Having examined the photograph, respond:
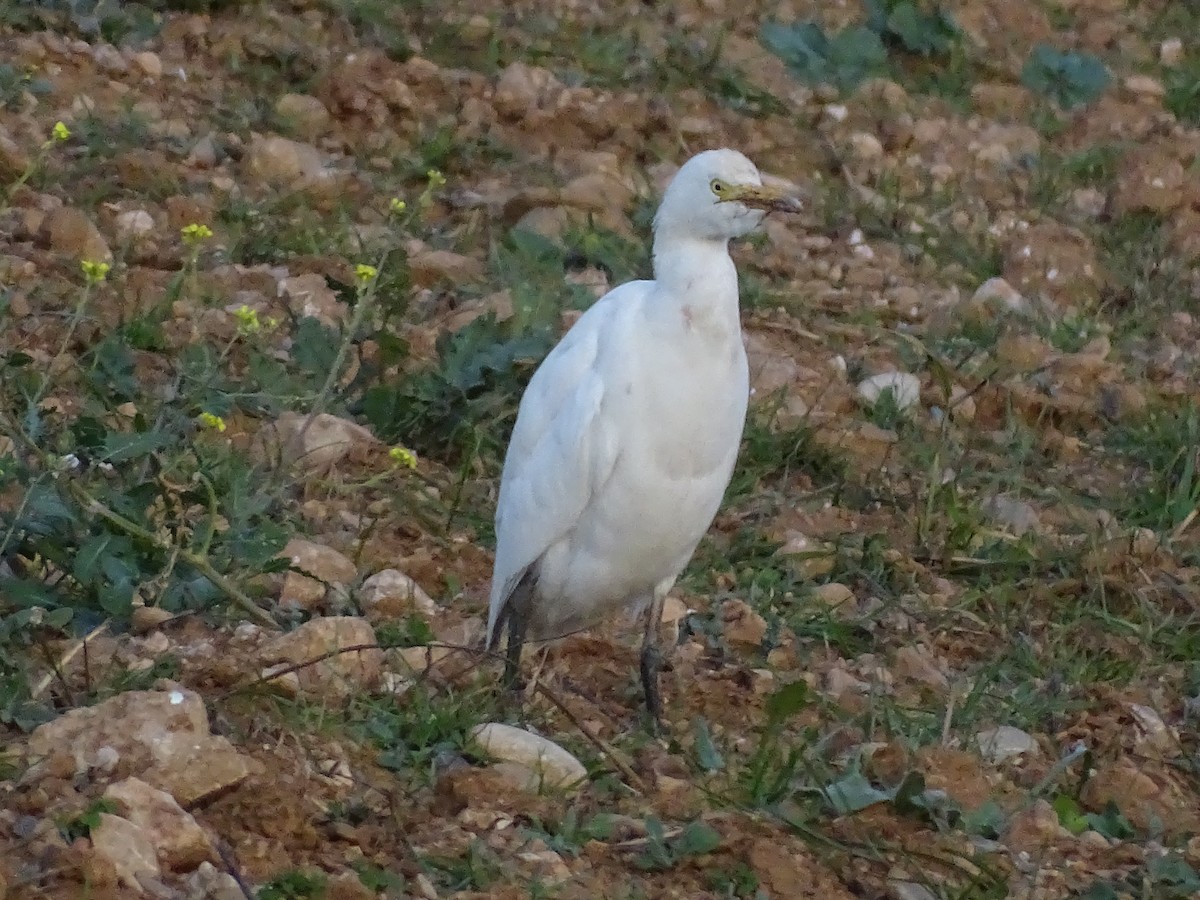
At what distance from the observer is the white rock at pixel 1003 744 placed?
405 centimetres

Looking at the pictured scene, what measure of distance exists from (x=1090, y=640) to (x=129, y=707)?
8.33ft

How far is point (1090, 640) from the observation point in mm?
4824

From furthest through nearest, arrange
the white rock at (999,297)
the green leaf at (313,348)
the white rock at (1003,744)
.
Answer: the white rock at (999,297)
the green leaf at (313,348)
the white rock at (1003,744)

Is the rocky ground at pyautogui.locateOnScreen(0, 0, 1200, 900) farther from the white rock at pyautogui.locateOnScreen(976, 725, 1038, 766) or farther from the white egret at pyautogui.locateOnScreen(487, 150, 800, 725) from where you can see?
the white egret at pyautogui.locateOnScreen(487, 150, 800, 725)

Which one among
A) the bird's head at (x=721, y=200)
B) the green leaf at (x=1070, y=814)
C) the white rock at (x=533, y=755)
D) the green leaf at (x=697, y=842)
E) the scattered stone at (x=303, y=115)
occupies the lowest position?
the green leaf at (x=1070, y=814)

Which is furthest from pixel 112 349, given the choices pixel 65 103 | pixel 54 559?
pixel 65 103

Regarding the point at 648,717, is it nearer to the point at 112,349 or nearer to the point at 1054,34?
the point at 112,349

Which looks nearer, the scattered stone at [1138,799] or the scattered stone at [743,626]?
the scattered stone at [1138,799]

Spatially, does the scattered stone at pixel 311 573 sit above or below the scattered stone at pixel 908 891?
below

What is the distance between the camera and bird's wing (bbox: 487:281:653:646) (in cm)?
410

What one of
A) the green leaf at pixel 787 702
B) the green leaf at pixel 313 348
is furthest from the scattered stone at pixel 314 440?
the green leaf at pixel 787 702

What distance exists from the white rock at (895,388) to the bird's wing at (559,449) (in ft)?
5.32

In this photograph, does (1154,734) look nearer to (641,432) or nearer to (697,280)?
(641,432)

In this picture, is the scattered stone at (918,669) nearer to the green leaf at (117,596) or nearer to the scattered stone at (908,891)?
the scattered stone at (908,891)
